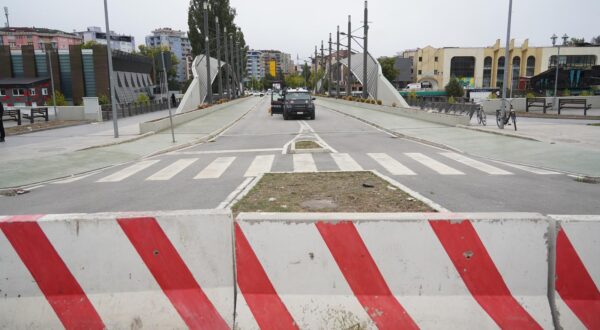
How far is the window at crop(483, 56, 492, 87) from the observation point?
102m

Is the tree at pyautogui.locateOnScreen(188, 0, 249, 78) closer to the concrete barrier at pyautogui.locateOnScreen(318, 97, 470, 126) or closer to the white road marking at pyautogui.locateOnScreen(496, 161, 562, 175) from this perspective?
the concrete barrier at pyautogui.locateOnScreen(318, 97, 470, 126)

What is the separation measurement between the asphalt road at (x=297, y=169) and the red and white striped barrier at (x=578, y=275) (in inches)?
130

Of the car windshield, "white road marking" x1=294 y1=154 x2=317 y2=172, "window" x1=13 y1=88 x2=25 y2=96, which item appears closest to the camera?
"white road marking" x1=294 y1=154 x2=317 y2=172

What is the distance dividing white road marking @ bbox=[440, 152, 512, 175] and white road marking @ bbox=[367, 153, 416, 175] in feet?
5.91

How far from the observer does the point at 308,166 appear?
34.9 ft

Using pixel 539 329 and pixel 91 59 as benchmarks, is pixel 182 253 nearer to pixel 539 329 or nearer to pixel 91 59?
pixel 539 329

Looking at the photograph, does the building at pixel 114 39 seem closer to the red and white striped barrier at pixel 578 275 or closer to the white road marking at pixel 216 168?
the white road marking at pixel 216 168

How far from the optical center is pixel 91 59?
67.9 m

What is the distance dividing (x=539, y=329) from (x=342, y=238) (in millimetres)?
1635

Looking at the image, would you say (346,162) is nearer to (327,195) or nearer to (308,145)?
(308,145)

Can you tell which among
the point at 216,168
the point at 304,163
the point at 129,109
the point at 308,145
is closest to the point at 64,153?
the point at 216,168

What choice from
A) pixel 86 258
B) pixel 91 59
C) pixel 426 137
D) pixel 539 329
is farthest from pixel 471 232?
pixel 91 59

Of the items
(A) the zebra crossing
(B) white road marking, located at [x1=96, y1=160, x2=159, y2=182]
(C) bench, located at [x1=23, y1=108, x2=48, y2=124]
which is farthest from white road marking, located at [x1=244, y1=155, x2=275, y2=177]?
(C) bench, located at [x1=23, y1=108, x2=48, y2=124]

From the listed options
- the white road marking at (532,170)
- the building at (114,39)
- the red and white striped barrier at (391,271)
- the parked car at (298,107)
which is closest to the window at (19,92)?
the parked car at (298,107)
